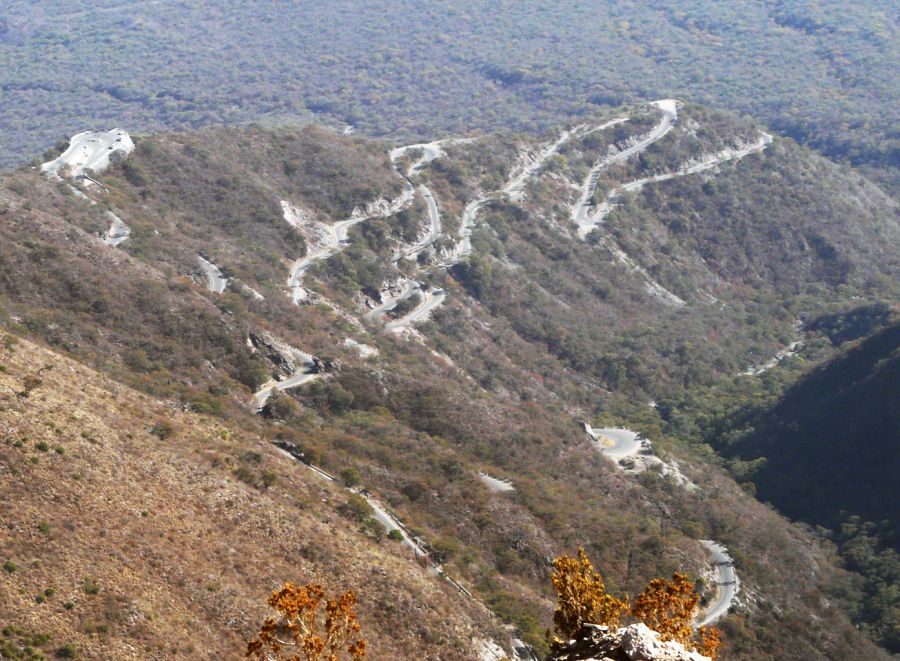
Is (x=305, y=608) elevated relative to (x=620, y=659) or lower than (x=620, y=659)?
lower

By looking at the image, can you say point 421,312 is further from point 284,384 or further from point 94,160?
point 94,160

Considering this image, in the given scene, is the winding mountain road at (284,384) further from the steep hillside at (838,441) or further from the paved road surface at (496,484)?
the steep hillside at (838,441)

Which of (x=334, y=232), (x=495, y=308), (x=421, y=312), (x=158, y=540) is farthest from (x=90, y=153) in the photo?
(x=158, y=540)

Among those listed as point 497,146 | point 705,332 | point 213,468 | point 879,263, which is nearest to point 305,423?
point 213,468

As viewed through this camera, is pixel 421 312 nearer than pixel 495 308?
Yes

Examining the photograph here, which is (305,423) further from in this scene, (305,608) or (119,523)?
(305,608)
